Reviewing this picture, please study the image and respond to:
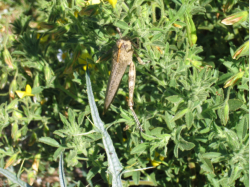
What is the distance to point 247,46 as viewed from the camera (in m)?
1.80

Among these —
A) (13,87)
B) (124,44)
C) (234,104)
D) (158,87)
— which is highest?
(124,44)

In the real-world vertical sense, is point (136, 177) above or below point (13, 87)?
below

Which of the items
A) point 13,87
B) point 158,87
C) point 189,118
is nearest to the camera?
point 189,118

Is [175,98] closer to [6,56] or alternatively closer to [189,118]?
[189,118]

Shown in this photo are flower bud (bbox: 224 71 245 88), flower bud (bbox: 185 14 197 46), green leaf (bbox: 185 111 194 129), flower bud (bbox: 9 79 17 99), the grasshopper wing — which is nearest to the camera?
green leaf (bbox: 185 111 194 129)

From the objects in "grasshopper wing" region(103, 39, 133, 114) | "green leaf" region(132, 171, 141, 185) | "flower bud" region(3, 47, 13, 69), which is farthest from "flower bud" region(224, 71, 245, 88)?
"flower bud" region(3, 47, 13, 69)

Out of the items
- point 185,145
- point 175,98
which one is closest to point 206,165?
point 185,145

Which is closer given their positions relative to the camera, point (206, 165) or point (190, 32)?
point (206, 165)

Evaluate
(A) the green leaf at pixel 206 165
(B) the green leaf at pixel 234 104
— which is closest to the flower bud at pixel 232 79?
(B) the green leaf at pixel 234 104

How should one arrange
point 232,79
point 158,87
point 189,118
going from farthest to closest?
point 158,87, point 232,79, point 189,118

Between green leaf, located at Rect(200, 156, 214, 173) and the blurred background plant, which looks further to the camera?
green leaf, located at Rect(200, 156, 214, 173)

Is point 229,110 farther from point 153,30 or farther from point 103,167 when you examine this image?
point 103,167

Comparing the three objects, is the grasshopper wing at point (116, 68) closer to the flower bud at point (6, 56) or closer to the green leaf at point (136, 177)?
the green leaf at point (136, 177)

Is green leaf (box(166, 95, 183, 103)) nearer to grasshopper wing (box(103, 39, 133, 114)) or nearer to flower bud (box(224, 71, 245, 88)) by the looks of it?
flower bud (box(224, 71, 245, 88))
